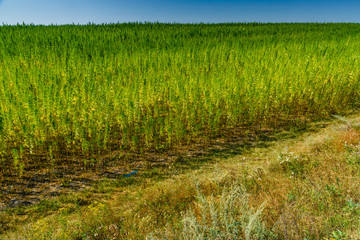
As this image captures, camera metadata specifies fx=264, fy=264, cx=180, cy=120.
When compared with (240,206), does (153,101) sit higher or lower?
higher

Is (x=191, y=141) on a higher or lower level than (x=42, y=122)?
lower

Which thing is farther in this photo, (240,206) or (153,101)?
(153,101)

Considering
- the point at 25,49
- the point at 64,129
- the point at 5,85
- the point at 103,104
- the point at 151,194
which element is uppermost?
the point at 25,49

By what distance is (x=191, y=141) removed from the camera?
385 centimetres

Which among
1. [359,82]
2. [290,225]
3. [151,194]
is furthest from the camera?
[359,82]

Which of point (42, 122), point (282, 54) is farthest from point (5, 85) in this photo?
point (282, 54)

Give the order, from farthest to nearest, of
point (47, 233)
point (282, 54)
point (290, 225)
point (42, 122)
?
point (282, 54) → point (42, 122) → point (47, 233) → point (290, 225)

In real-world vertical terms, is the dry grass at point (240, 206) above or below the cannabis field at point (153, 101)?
below

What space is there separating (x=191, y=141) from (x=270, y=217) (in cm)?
189

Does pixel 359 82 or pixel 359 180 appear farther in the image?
pixel 359 82

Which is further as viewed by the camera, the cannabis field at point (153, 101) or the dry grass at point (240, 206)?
→ the cannabis field at point (153, 101)

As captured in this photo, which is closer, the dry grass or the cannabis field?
the dry grass

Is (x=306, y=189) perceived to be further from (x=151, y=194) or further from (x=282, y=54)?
(x=282, y=54)

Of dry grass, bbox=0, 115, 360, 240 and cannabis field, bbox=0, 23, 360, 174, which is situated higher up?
cannabis field, bbox=0, 23, 360, 174
